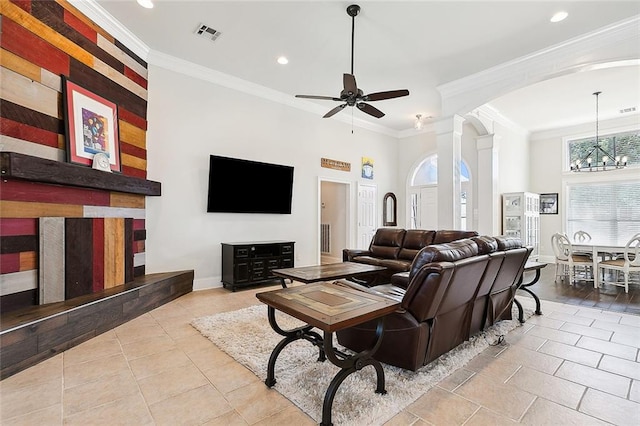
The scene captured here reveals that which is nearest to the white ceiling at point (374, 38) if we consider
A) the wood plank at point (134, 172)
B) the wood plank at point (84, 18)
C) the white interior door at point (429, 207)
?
the wood plank at point (84, 18)

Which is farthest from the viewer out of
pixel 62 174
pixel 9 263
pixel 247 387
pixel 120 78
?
pixel 120 78

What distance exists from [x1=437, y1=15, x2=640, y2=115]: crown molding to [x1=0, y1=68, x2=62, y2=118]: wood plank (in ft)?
17.7

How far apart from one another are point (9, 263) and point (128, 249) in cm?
117

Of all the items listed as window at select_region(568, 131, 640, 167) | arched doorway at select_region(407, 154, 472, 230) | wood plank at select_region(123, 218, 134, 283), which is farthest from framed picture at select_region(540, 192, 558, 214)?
wood plank at select_region(123, 218, 134, 283)

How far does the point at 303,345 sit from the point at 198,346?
96 cm

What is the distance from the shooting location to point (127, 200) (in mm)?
3865

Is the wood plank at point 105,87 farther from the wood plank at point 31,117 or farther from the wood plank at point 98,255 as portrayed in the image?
the wood plank at point 98,255

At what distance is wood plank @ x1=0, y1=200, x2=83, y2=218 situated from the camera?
2.59m

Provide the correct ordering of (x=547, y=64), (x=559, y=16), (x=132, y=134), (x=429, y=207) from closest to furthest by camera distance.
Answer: (x=559, y=16), (x=132, y=134), (x=547, y=64), (x=429, y=207)

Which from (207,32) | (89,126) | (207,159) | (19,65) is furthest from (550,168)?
(19,65)

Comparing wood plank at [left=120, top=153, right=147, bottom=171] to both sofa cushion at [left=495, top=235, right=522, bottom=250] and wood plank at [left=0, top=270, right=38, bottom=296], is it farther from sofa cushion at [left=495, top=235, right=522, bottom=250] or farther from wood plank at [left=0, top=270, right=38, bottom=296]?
sofa cushion at [left=495, top=235, right=522, bottom=250]

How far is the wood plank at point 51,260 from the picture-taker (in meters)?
2.79

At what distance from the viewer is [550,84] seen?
542 centimetres

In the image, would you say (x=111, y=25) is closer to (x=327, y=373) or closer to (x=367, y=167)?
(x=327, y=373)
